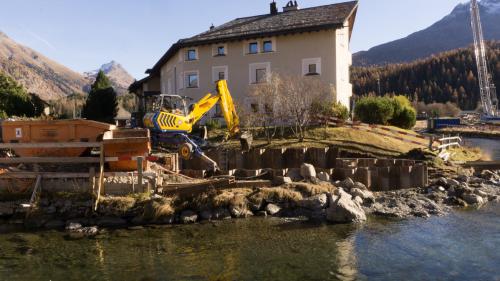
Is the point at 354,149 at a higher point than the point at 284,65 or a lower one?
lower

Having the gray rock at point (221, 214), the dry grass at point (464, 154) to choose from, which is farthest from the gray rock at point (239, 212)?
the dry grass at point (464, 154)

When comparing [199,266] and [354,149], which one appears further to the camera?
[354,149]

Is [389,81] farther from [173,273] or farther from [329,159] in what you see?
[173,273]

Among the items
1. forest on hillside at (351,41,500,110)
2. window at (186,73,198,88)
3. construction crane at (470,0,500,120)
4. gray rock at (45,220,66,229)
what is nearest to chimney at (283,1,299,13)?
window at (186,73,198,88)

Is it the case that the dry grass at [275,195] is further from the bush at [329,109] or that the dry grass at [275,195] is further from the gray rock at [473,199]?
the bush at [329,109]

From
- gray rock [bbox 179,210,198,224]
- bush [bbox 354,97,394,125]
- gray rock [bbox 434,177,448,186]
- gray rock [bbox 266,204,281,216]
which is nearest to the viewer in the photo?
gray rock [bbox 179,210,198,224]

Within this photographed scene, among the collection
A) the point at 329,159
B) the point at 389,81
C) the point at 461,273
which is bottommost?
the point at 461,273

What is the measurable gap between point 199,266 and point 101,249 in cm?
320

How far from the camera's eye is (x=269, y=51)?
3344 cm

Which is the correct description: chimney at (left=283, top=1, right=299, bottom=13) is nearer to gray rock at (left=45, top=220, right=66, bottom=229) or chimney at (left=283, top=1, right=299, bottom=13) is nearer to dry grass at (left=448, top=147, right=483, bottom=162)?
dry grass at (left=448, top=147, right=483, bottom=162)

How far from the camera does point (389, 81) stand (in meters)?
153

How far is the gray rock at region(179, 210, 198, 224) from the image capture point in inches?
572

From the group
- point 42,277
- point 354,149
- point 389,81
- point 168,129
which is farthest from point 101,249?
point 389,81

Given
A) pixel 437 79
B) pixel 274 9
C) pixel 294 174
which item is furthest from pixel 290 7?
pixel 437 79
